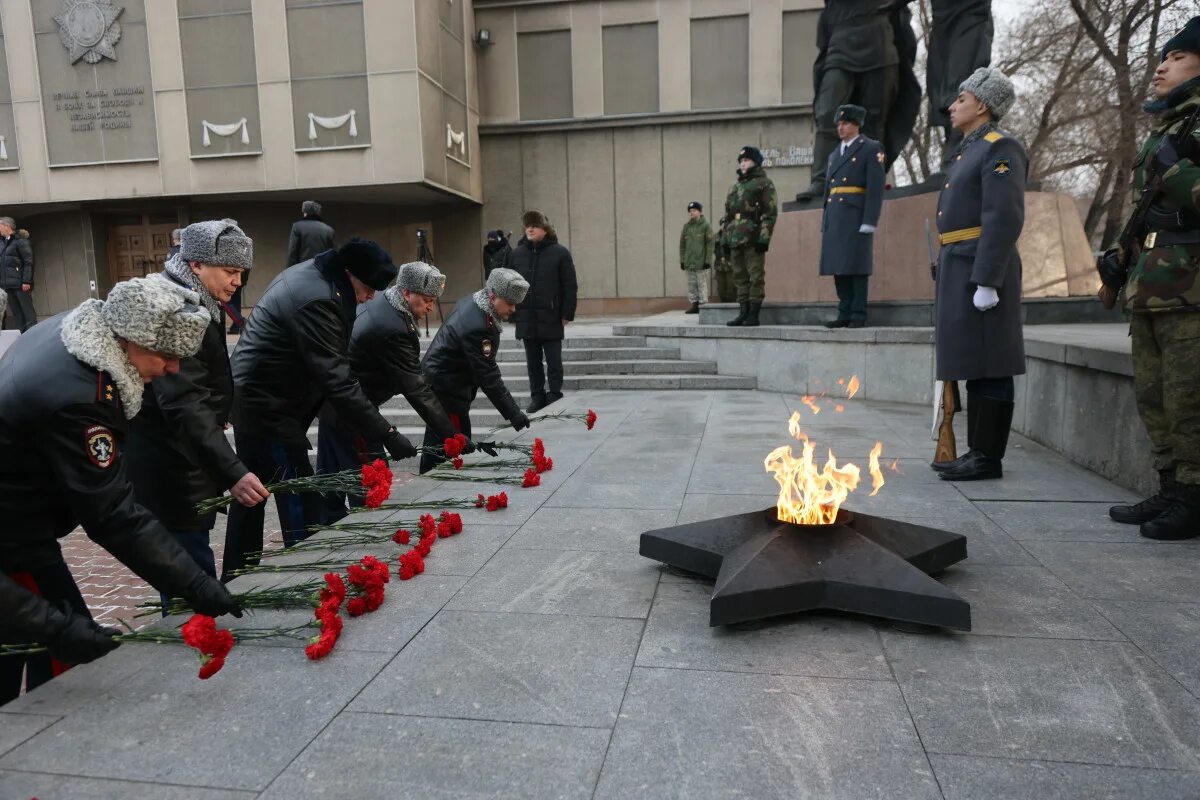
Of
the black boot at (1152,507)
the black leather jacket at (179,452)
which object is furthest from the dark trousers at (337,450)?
the black boot at (1152,507)

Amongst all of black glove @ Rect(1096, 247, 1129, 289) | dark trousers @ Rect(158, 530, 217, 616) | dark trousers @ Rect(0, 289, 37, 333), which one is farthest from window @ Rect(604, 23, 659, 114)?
dark trousers @ Rect(158, 530, 217, 616)

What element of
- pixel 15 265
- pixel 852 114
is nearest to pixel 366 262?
pixel 852 114

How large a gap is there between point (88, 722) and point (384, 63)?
16787mm

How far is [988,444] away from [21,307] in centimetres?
1369

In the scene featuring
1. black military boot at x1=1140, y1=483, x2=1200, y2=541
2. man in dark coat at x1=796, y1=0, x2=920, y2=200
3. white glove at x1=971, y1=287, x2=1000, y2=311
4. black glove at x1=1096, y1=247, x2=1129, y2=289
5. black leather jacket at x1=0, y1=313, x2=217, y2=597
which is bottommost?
black military boot at x1=1140, y1=483, x2=1200, y2=541

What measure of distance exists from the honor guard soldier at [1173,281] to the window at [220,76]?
57.5 ft

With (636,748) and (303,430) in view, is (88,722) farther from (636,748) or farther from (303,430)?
(303,430)

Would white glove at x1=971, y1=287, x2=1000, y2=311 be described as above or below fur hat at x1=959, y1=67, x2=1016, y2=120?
below

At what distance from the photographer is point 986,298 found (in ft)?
14.9

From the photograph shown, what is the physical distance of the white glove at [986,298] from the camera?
454cm

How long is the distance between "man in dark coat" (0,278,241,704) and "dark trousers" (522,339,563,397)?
631 cm

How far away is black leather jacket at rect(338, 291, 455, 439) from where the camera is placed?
473 cm

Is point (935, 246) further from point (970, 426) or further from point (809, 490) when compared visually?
point (809, 490)

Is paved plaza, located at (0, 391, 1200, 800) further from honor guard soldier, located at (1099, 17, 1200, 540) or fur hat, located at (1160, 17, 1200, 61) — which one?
fur hat, located at (1160, 17, 1200, 61)
